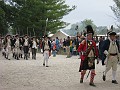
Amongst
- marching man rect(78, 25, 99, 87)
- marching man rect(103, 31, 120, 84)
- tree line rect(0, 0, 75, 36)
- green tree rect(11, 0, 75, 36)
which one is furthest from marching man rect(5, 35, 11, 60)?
green tree rect(11, 0, 75, 36)

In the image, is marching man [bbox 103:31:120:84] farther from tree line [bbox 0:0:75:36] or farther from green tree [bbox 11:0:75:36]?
green tree [bbox 11:0:75:36]

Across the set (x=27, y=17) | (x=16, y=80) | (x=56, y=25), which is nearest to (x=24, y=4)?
(x=27, y=17)

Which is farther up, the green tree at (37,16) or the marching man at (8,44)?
the green tree at (37,16)

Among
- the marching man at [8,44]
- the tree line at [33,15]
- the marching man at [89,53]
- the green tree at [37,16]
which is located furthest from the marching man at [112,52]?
the green tree at [37,16]

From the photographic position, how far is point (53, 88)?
10961 millimetres

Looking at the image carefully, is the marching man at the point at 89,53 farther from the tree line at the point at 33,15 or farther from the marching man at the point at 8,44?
the tree line at the point at 33,15

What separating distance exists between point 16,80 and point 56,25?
136ft

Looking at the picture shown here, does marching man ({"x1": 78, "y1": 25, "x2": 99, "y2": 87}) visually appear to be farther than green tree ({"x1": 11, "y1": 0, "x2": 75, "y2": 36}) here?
No

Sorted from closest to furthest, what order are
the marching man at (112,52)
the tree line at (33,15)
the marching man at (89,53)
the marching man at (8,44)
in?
the marching man at (89,53)
the marching man at (112,52)
the marching man at (8,44)
the tree line at (33,15)

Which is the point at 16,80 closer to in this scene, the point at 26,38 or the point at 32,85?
the point at 32,85

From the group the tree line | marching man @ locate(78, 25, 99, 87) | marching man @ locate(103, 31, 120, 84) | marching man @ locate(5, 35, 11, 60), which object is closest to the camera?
marching man @ locate(78, 25, 99, 87)

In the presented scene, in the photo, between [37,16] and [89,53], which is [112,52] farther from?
[37,16]

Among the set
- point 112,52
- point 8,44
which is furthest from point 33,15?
point 112,52

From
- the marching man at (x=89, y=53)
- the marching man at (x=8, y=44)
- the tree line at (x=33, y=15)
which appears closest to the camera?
the marching man at (x=89, y=53)
